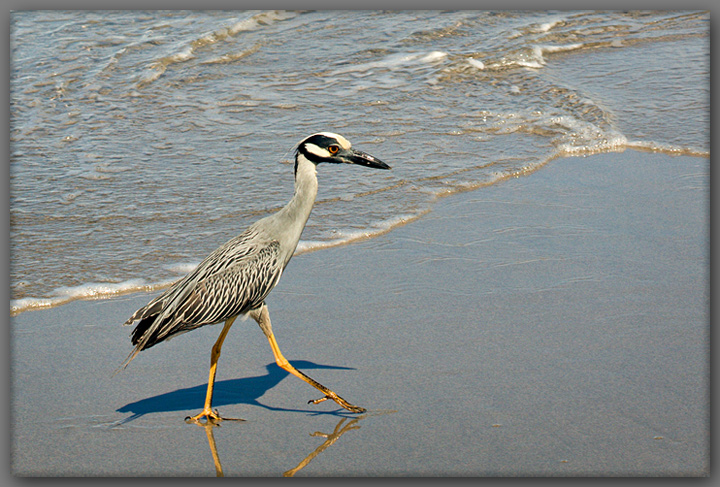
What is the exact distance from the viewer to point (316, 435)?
4000 millimetres

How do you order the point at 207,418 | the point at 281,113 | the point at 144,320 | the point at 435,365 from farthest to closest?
the point at 281,113
the point at 435,365
the point at 144,320
the point at 207,418

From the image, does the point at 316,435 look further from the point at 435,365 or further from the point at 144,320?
the point at 144,320

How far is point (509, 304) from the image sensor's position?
5.20 metres

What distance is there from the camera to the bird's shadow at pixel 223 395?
426 centimetres

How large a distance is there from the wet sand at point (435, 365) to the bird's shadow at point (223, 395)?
13 millimetres

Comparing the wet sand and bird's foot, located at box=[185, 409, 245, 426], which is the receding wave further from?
bird's foot, located at box=[185, 409, 245, 426]

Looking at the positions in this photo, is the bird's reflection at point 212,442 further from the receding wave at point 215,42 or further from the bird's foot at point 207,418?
the receding wave at point 215,42

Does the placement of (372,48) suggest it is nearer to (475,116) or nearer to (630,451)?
(475,116)

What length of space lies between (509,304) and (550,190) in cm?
209

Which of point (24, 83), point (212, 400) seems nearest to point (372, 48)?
point (24, 83)

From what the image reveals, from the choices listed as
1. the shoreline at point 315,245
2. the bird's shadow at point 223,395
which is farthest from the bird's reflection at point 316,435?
the shoreline at point 315,245

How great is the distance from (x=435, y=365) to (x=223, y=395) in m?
1.22

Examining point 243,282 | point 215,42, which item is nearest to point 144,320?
point 243,282

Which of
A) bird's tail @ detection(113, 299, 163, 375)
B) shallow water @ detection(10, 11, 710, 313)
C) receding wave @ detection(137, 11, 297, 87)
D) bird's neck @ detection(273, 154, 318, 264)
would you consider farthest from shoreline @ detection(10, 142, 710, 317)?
receding wave @ detection(137, 11, 297, 87)
